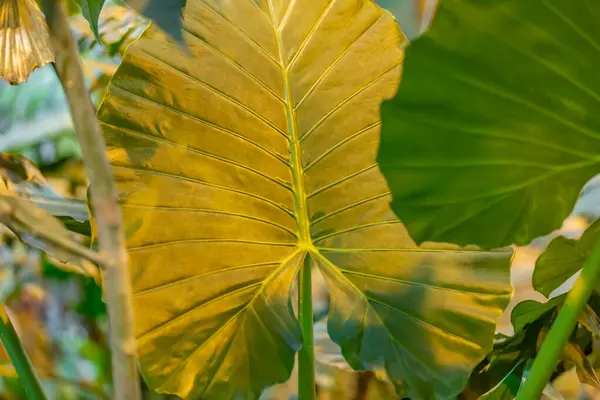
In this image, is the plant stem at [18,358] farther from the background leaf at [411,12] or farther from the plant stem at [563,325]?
the background leaf at [411,12]

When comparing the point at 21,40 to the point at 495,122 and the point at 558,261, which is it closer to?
the point at 495,122

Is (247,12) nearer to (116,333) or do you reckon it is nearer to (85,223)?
(85,223)

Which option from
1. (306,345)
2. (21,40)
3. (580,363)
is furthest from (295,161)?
(580,363)

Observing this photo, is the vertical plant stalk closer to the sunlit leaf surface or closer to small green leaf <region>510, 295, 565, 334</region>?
the sunlit leaf surface

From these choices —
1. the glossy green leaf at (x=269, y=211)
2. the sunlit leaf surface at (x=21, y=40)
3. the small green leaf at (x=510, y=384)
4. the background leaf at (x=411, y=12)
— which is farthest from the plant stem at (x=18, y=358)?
the background leaf at (x=411, y=12)

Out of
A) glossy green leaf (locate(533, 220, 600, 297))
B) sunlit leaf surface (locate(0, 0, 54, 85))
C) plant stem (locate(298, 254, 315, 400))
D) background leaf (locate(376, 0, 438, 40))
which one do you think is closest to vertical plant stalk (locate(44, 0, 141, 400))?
sunlit leaf surface (locate(0, 0, 54, 85))

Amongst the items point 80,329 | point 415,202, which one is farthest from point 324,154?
point 80,329
